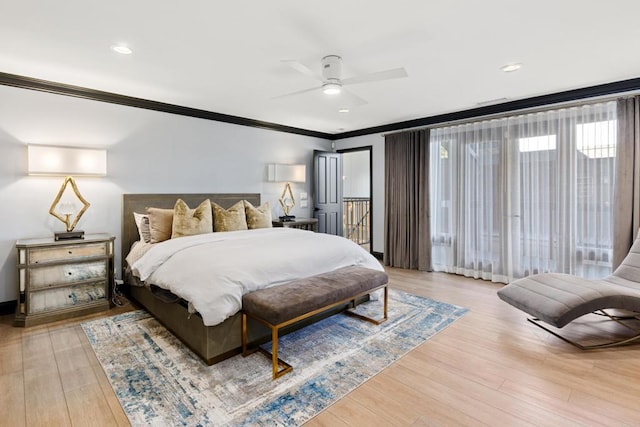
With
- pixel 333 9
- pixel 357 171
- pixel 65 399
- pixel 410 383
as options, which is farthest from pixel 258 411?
pixel 357 171

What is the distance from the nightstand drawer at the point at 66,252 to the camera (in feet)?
10.5

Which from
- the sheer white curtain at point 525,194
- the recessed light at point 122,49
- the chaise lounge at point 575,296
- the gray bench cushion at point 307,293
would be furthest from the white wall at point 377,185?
the recessed light at point 122,49

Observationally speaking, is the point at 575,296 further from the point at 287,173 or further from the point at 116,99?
the point at 116,99

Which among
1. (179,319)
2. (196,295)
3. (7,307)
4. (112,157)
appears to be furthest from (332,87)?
(7,307)

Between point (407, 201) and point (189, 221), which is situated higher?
point (407, 201)

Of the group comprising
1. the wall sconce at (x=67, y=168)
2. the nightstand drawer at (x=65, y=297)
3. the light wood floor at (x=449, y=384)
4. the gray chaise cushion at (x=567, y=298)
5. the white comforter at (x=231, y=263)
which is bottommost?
the light wood floor at (x=449, y=384)

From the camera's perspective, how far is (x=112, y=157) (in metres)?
3.99

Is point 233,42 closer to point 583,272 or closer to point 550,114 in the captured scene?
point 550,114

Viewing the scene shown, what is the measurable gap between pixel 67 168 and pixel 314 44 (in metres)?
2.97

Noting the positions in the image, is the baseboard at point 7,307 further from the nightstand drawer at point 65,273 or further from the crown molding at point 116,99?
the crown molding at point 116,99

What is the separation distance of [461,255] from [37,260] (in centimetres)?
538

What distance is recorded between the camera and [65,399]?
1.99 metres

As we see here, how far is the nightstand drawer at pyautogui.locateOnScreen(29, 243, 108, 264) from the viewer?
10.5 feet

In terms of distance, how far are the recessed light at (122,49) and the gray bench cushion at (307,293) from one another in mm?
2330
